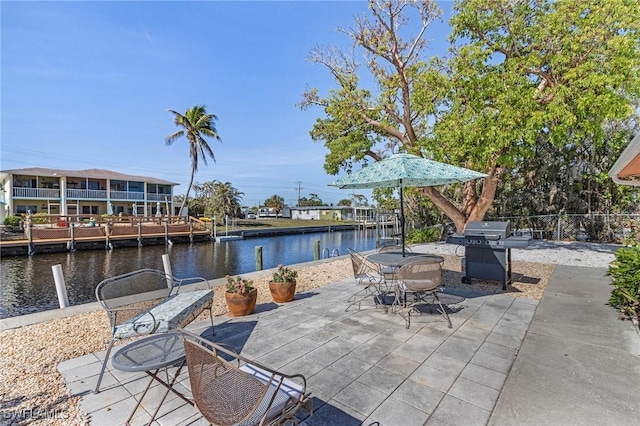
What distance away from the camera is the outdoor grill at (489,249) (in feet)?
17.1

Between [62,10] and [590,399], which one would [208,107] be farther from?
[590,399]

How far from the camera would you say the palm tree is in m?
26.2

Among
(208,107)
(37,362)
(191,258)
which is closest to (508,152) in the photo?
(37,362)

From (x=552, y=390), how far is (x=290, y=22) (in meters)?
9.54

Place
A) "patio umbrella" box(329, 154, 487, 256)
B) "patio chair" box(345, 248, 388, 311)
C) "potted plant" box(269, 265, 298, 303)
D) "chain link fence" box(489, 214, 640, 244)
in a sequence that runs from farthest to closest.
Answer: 1. "chain link fence" box(489, 214, 640, 244)
2. "potted plant" box(269, 265, 298, 303)
3. "patio chair" box(345, 248, 388, 311)
4. "patio umbrella" box(329, 154, 487, 256)

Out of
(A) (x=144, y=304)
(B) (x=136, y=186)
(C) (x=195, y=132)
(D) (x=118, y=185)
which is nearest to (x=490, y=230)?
(A) (x=144, y=304)

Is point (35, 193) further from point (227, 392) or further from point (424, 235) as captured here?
point (227, 392)

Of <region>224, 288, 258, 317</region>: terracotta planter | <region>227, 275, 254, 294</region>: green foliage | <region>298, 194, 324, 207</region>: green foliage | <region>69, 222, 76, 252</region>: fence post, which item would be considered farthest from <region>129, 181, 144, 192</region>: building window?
<region>298, 194, 324, 207</region>: green foliage

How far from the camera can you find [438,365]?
2.69 m

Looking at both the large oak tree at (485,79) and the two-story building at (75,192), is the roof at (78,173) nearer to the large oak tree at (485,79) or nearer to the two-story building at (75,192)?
the two-story building at (75,192)

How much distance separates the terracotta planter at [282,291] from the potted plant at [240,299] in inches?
20.7

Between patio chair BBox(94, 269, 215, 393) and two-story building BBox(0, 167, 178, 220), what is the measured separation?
27.4 metres

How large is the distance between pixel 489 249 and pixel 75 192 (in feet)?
106

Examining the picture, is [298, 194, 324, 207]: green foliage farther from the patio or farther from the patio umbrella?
the patio
